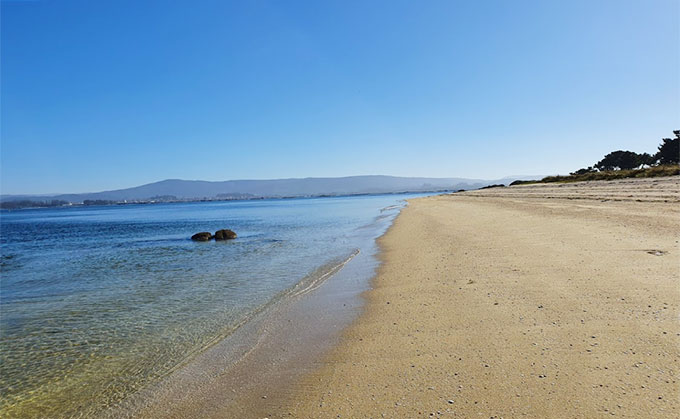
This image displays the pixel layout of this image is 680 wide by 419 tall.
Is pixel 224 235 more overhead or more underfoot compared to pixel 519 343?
more underfoot

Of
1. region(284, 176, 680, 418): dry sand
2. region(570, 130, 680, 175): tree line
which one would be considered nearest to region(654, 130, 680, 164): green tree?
region(570, 130, 680, 175): tree line

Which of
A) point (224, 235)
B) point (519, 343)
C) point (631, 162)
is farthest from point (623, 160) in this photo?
point (519, 343)

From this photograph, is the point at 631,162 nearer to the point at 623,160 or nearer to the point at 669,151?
the point at 623,160

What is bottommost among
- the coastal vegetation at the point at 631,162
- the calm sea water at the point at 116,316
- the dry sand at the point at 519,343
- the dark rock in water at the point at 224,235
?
the dark rock in water at the point at 224,235

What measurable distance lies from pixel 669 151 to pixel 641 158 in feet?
26.3

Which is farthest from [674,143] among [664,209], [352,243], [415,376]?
[415,376]

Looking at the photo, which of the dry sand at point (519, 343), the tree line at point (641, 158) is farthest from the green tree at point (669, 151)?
the dry sand at point (519, 343)

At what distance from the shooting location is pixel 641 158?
5878 cm

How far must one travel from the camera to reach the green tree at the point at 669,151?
49500mm

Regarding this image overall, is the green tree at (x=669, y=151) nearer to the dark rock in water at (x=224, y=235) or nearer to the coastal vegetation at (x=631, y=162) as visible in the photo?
the coastal vegetation at (x=631, y=162)

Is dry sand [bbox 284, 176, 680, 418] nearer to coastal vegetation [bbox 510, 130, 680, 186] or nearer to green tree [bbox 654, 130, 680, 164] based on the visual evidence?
coastal vegetation [bbox 510, 130, 680, 186]

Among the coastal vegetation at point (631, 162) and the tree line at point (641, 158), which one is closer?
the coastal vegetation at point (631, 162)

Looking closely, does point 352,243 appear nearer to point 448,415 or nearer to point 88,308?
point 88,308

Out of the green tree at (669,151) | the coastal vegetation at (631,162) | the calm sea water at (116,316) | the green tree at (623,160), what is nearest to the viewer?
the calm sea water at (116,316)
